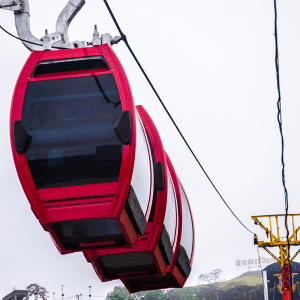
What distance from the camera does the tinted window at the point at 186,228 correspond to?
10664 millimetres

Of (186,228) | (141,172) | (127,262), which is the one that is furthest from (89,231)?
(186,228)

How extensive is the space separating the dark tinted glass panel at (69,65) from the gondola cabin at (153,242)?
2.32 metres

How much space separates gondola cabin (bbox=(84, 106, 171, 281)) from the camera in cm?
865

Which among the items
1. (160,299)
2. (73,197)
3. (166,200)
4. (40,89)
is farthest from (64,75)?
(160,299)

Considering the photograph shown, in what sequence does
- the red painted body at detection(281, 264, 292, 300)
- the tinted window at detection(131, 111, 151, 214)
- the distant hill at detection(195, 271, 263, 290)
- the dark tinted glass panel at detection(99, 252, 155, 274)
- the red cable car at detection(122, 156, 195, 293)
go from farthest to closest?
the distant hill at detection(195, 271, 263, 290) → the red painted body at detection(281, 264, 292, 300) → the red cable car at detection(122, 156, 195, 293) → the dark tinted glass panel at detection(99, 252, 155, 274) → the tinted window at detection(131, 111, 151, 214)

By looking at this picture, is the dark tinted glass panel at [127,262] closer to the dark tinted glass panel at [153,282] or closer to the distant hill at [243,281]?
the dark tinted glass panel at [153,282]

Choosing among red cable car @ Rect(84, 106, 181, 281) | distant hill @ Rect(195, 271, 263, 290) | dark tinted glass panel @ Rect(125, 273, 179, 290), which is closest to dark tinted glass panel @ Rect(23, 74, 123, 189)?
red cable car @ Rect(84, 106, 181, 281)

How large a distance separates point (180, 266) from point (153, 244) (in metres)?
2.70

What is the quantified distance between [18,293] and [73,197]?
3799 centimetres

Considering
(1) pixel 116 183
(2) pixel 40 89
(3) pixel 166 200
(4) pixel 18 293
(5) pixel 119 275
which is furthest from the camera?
(4) pixel 18 293

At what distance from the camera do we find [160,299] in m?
97.9

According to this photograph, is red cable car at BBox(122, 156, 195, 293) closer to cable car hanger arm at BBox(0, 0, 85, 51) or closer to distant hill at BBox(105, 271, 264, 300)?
cable car hanger arm at BBox(0, 0, 85, 51)

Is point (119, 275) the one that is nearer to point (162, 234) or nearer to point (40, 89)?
point (162, 234)

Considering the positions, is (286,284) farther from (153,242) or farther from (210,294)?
(210,294)
